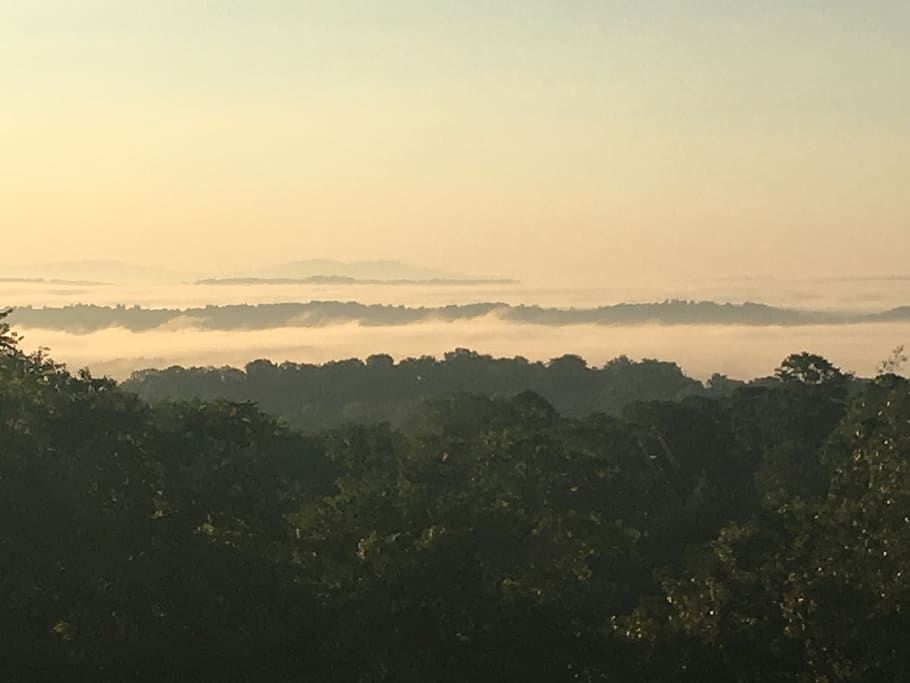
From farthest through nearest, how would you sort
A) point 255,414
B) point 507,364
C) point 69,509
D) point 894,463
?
1. point 507,364
2. point 255,414
3. point 894,463
4. point 69,509

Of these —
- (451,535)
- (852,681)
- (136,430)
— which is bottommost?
(852,681)

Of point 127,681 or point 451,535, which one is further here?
point 451,535

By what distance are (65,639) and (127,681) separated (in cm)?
144

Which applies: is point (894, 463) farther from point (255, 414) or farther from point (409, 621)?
point (255, 414)

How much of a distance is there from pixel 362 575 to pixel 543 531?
18.9ft

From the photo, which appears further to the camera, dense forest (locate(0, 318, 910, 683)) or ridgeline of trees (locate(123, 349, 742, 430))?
ridgeline of trees (locate(123, 349, 742, 430))

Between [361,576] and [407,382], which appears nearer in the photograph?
[361,576]

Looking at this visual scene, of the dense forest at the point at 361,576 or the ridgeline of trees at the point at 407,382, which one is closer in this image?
the dense forest at the point at 361,576

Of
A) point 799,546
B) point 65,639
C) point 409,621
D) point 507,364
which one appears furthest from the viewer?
point 507,364

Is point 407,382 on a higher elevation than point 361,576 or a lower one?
lower

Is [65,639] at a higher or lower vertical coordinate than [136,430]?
lower

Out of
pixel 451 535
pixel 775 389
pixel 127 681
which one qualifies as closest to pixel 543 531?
pixel 451 535

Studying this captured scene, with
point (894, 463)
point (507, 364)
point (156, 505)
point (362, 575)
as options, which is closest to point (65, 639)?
point (156, 505)

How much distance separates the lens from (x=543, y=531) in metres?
33.7
